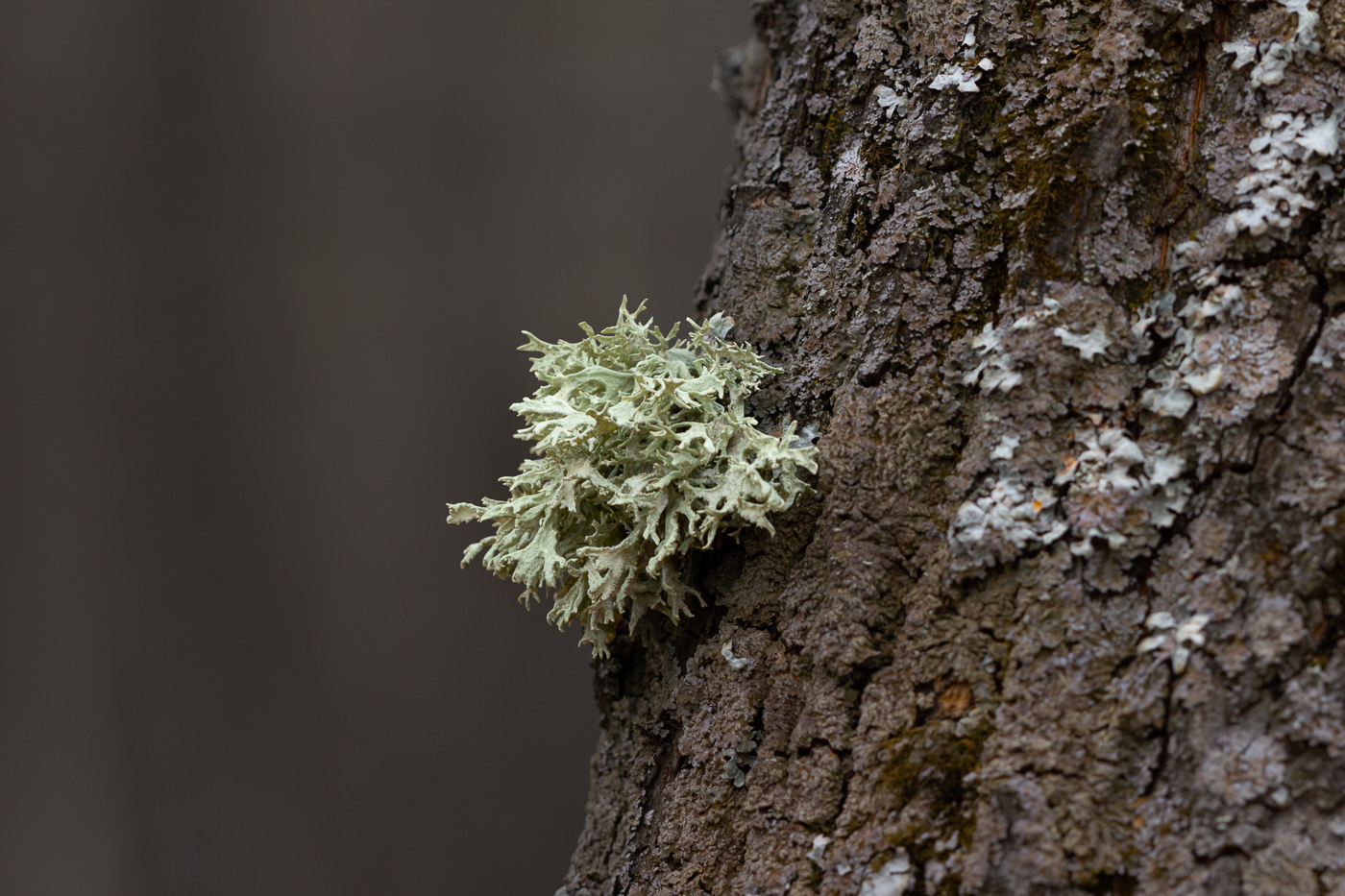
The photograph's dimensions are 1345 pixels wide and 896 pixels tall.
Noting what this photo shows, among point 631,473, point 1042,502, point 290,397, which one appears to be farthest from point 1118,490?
point 290,397

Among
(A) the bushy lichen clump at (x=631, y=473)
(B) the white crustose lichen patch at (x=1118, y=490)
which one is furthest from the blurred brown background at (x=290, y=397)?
(B) the white crustose lichen patch at (x=1118, y=490)

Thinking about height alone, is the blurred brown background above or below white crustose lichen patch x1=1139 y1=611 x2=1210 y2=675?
above

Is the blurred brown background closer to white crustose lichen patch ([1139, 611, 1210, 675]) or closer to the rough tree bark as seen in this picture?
the rough tree bark

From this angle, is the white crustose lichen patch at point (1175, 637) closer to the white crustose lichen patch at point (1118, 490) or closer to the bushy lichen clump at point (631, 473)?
the white crustose lichen patch at point (1118, 490)

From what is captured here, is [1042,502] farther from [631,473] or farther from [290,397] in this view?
[290,397]

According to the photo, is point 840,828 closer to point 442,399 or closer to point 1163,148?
point 1163,148

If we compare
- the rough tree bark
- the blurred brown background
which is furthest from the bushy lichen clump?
the blurred brown background
